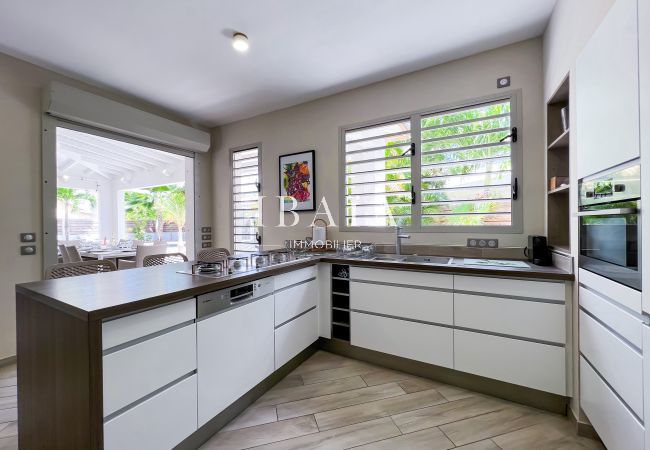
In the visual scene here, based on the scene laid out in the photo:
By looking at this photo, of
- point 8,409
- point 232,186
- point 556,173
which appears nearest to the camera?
point 8,409

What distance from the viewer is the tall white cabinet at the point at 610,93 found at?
104cm

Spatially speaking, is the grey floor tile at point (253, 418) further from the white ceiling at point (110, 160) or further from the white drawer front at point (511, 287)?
the white ceiling at point (110, 160)

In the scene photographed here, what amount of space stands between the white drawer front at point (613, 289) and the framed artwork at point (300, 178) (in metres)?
2.38

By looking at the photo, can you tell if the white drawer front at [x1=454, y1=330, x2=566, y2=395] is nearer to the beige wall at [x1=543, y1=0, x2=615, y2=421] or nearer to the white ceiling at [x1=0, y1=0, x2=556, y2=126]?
the beige wall at [x1=543, y1=0, x2=615, y2=421]

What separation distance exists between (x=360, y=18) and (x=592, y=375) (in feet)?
8.22

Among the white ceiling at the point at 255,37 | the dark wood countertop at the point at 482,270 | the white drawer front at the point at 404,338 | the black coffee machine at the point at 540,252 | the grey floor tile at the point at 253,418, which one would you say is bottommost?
the grey floor tile at the point at 253,418

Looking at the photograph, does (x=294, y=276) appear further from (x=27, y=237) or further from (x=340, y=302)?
(x=27, y=237)

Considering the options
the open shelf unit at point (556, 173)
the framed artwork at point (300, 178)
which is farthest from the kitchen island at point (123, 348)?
the framed artwork at point (300, 178)

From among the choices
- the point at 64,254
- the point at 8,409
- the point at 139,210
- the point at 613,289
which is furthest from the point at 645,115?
the point at 139,210

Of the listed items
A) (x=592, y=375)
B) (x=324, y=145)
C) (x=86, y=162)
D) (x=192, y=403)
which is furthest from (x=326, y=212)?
(x=86, y=162)

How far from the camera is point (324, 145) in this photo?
3168 millimetres

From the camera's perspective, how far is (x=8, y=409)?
1.73m

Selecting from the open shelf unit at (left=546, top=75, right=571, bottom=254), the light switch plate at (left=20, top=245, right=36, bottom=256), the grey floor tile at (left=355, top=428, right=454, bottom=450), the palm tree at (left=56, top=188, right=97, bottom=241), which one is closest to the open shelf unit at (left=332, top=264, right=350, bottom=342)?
the grey floor tile at (left=355, top=428, right=454, bottom=450)

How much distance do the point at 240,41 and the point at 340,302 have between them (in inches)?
88.2
